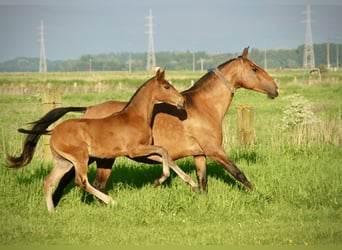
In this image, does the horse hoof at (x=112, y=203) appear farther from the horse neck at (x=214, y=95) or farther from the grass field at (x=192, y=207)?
the horse neck at (x=214, y=95)

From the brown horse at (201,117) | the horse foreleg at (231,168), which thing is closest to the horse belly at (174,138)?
the brown horse at (201,117)

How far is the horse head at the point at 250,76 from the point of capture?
32.3 ft

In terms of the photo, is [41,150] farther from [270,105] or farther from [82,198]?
[270,105]

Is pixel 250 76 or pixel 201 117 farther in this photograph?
pixel 250 76

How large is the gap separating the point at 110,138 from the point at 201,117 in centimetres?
171

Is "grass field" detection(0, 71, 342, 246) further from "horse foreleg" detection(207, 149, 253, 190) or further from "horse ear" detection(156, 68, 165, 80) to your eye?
"horse ear" detection(156, 68, 165, 80)

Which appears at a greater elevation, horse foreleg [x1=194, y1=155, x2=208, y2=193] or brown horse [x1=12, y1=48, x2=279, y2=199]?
brown horse [x1=12, y1=48, x2=279, y2=199]

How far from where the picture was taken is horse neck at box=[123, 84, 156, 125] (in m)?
8.85

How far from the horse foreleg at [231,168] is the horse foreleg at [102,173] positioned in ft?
5.49

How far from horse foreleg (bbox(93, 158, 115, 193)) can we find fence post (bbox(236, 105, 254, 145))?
6325 mm

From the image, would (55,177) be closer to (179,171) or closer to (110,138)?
(110,138)

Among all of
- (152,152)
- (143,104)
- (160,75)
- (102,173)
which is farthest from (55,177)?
(160,75)

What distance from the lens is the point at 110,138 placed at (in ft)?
28.1

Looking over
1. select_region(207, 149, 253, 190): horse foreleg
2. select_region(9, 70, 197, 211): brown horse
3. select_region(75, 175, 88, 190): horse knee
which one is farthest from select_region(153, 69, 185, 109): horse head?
select_region(75, 175, 88, 190): horse knee
